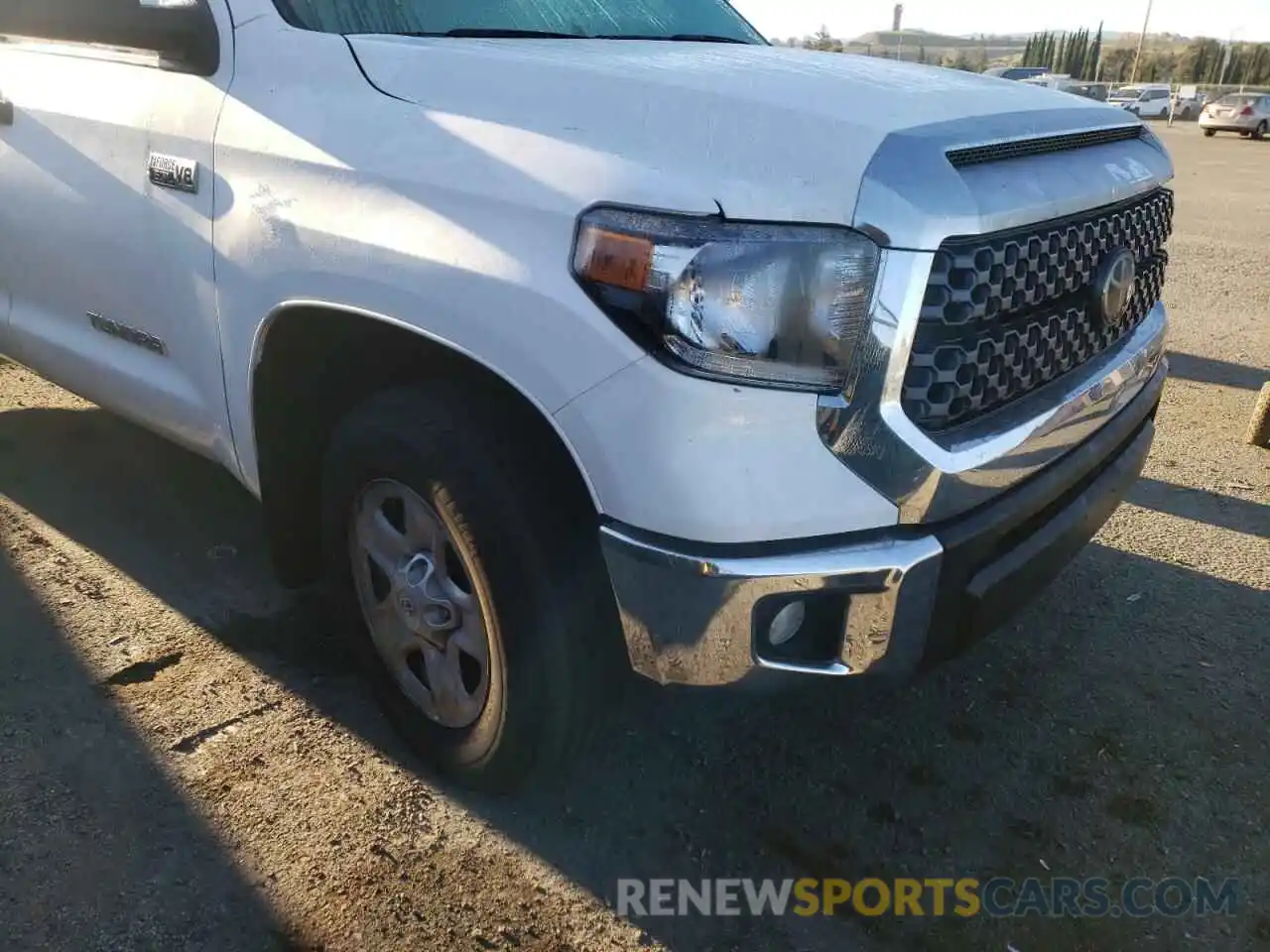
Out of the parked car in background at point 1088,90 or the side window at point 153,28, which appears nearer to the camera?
the side window at point 153,28

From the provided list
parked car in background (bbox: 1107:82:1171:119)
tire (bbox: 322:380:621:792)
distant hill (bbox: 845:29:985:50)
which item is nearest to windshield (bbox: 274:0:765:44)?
tire (bbox: 322:380:621:792)

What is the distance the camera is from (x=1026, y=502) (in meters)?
2.04

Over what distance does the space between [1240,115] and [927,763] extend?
34206mm

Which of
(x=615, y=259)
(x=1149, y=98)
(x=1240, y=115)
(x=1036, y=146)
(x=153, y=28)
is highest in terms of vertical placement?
(x=153, y=28)

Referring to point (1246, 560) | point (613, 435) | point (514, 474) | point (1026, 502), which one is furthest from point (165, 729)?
point (1246, 560)

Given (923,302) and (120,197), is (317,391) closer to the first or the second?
(120,197)

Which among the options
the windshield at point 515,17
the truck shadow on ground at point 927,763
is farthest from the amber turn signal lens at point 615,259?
the windshield at point 515,17

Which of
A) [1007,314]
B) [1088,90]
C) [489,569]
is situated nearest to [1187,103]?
[1088,90]

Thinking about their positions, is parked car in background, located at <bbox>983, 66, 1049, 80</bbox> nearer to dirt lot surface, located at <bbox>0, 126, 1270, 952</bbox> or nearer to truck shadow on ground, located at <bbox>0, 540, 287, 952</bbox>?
dirt lot surface, located at <bbox>0, 126, 1270, 952</bbox>

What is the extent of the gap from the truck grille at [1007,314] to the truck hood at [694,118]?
13 cm

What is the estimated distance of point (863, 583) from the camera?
180cm

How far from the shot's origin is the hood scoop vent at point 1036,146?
186 cm

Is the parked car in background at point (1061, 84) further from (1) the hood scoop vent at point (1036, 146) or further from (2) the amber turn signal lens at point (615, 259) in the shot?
(2) the amber turn signal lens at point (615, 259)

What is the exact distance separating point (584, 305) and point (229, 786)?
146 centimetres
